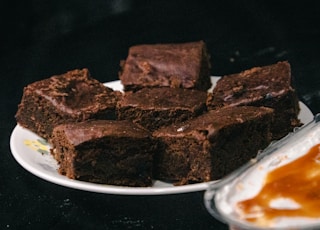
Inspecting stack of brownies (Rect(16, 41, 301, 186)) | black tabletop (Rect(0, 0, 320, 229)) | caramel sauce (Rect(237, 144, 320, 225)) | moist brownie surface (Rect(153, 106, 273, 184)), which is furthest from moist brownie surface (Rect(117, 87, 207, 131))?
black tabletop (Rect(0, 0, 320, 229))

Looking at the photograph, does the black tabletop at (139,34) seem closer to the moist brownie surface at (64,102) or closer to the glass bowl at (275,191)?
the moist brownie surface at (64,102)

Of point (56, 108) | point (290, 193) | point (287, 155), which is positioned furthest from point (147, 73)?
point (290, 193)

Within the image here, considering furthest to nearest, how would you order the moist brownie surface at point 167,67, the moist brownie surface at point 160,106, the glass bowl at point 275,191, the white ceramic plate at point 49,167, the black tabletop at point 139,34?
1. the black tabletop at point 139,34
2. the moist brownie surface at point 167,67
3. the moist brownie surface at point 160,106
4. the white ceramic plate at point 49,167
5. the glass bowl at point 275,191

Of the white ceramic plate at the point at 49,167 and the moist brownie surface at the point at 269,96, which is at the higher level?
the moist brownie surface at the point at 269,96

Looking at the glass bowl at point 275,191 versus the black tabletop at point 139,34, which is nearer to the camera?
the glass bowl at point 275,191

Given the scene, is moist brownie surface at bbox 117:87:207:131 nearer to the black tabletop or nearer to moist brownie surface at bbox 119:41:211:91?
moist brownie surface at bbox 119:41:211:91

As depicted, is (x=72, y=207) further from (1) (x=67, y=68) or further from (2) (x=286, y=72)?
(1) (x=67, y=68)

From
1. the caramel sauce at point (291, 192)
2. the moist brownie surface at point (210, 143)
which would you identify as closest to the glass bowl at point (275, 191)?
the caramel sauce at point (291, 192)
